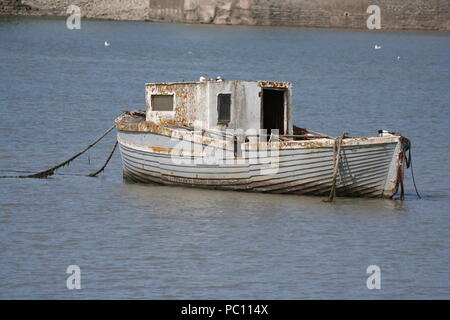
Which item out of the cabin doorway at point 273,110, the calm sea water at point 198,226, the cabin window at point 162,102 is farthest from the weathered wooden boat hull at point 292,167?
the cabin doorway at point 273,110

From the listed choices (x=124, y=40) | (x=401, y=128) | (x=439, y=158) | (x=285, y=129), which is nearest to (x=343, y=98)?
(x=401, y=128)

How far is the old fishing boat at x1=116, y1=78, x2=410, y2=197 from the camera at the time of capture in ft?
61.8

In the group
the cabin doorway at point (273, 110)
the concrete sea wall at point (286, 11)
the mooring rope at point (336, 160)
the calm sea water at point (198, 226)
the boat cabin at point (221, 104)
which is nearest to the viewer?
the calm sea water at point (198, 226)

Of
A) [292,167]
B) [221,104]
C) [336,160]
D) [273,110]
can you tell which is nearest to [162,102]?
[221,104]

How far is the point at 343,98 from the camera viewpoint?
4072 centimetres

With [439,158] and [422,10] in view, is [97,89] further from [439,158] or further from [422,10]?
[422,10]

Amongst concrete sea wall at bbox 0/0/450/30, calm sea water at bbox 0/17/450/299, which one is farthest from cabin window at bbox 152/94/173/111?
concrete sea wall at bbox 0/0/450/30

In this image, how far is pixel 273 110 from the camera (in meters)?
21.1

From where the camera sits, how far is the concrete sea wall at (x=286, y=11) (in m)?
87.1

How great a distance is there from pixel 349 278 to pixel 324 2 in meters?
73.7

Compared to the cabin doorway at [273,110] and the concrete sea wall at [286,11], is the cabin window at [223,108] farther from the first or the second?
the concrete sea wall at [286,11]

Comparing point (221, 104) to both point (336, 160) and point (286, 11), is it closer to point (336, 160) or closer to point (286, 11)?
point (336, 160)

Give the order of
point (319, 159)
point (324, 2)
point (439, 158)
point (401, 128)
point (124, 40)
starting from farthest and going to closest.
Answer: point (324, 2) < point (124, 40) < point (401, 128) < point (439, 158) < point (319, 159)

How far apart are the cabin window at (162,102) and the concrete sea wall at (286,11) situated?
66387 mm
